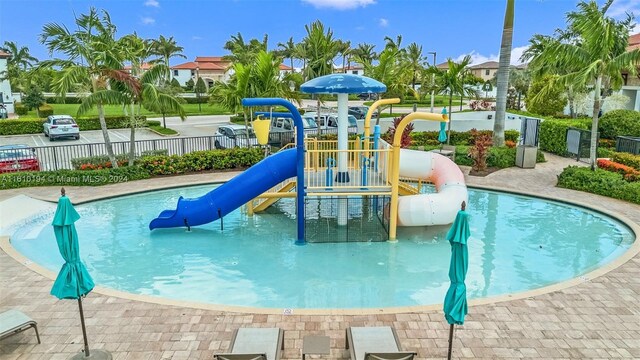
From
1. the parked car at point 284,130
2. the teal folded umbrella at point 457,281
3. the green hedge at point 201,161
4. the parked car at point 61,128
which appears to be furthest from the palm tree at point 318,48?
the teal folded umbrella at point 457,281

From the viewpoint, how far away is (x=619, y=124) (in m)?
25.5

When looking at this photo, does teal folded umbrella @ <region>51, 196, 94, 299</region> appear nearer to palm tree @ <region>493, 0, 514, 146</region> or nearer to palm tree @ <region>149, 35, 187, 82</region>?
palm tree @ <region>493, 0, 514, 146</region>

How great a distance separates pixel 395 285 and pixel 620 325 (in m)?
4.17

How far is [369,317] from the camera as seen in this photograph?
819cm

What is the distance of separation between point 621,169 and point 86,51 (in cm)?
2097

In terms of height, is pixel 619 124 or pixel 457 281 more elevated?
pixel 619 124

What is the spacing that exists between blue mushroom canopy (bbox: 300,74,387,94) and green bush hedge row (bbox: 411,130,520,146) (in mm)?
14228

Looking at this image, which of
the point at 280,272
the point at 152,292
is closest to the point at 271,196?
the point at 280,272

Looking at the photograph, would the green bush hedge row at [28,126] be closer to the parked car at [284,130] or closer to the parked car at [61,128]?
the parked car at [61,128]

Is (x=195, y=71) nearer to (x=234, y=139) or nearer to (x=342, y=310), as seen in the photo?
(x=234, y=139)

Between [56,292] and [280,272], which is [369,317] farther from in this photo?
[56,292]

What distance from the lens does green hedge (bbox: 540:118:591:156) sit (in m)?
24.2

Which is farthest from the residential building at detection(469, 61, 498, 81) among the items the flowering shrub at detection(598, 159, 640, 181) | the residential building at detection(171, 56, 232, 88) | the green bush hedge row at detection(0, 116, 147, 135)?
the flowering shrub at detection(598, 159, 640, 181)

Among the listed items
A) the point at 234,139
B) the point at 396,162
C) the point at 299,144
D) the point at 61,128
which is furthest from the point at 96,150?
the point at 396,162
